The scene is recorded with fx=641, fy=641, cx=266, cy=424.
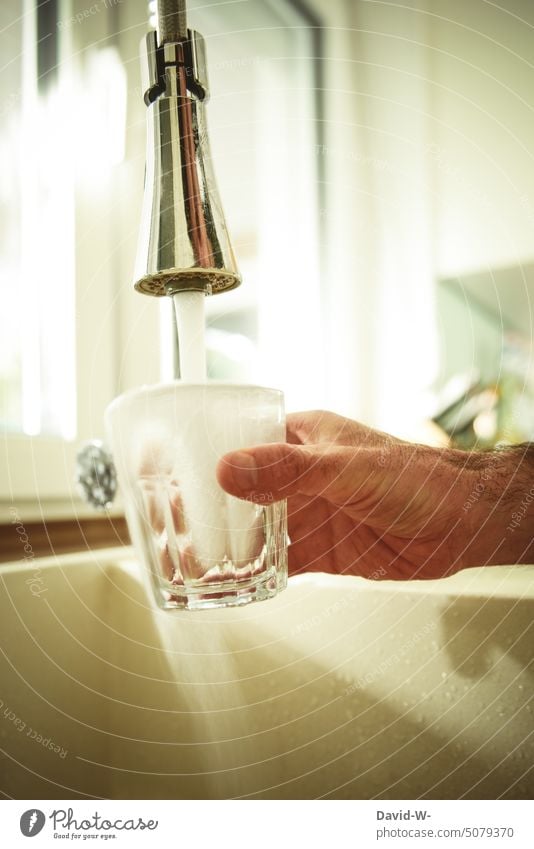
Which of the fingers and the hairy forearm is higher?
the fingers

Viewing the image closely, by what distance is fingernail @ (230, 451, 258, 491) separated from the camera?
0.25 metres

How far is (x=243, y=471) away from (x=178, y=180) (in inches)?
4.8

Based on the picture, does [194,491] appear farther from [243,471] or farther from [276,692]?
[276,692]

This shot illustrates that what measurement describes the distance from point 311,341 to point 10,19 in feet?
0.98

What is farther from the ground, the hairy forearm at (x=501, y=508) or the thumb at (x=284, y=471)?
the thumb at (x=284, y=471)

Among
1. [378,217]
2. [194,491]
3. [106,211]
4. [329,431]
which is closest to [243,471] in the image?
[194,491]

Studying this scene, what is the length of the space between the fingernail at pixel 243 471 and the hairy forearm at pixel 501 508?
16cm

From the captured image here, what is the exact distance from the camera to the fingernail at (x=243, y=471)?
0.25 metres

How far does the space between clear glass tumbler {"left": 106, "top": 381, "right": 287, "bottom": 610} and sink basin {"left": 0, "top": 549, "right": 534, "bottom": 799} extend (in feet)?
0.34

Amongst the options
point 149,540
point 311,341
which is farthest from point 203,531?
point 311,341

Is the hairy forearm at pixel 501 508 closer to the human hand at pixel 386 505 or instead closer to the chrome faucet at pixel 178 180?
the human hand at pixel 386 505
